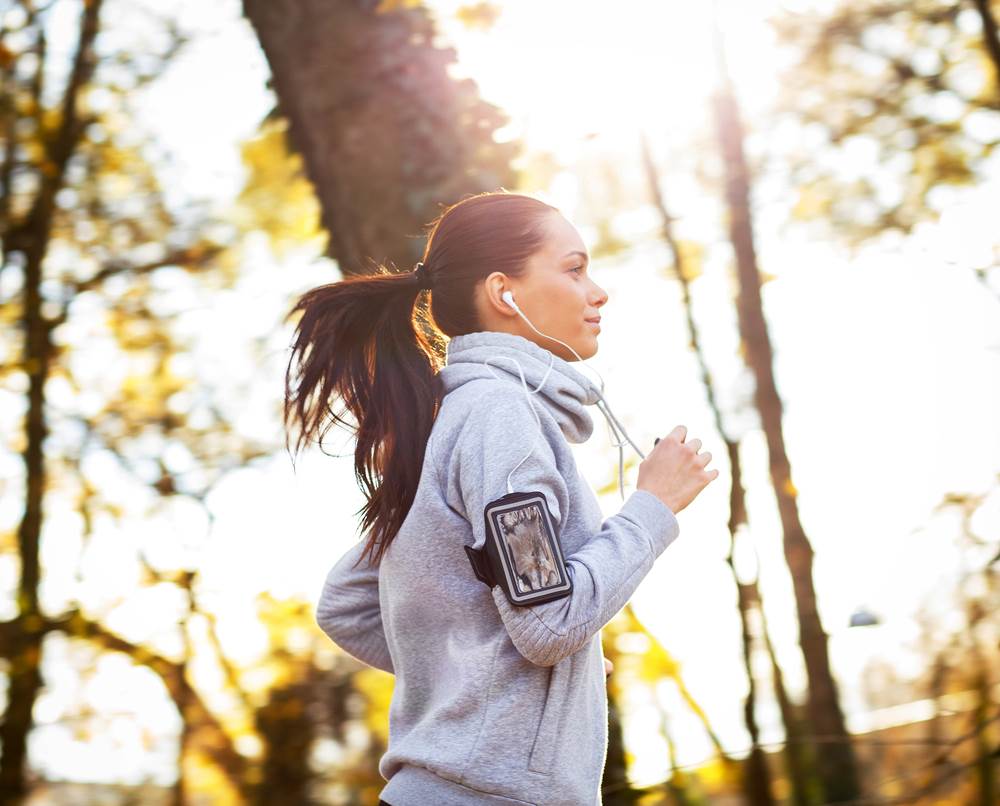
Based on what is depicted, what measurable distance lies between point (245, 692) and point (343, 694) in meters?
1.20

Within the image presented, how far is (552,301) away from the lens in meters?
2.28

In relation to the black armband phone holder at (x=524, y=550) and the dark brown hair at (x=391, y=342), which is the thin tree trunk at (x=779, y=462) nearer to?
the dark brown hair at (x=391, y=342)

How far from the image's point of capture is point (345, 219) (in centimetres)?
424

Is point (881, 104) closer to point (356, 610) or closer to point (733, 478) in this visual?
point (733, 478)

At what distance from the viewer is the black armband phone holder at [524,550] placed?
183cm

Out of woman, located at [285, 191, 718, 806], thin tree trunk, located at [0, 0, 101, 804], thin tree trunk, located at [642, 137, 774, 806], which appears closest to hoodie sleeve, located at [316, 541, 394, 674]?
woman, located at [285, 191, 718, 806]

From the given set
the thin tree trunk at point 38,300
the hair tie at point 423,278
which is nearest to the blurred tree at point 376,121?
the hair tie at point 423,278

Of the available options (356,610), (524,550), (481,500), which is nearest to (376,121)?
(356,610)

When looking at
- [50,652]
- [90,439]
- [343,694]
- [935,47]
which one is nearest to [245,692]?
[343,694]

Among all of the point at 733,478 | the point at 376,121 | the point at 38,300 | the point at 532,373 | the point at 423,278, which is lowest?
the point at 532,373

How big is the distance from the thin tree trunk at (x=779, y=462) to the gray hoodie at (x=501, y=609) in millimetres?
6078

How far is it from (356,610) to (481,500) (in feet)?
2.11

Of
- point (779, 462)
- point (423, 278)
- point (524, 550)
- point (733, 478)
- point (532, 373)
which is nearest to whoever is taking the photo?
point (524, 550)

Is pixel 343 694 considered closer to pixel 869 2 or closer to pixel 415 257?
pixel 415 257
